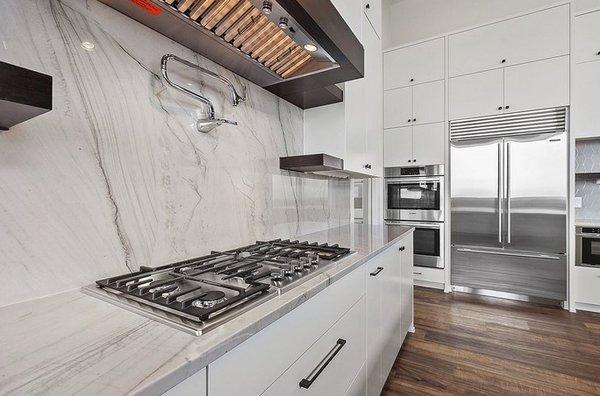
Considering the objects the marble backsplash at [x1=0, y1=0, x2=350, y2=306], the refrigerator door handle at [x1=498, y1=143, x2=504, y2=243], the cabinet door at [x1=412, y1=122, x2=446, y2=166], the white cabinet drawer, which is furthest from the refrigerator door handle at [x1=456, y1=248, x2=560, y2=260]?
the marble backsplash at [x1=0, y1=0, x2=350, y2=306]

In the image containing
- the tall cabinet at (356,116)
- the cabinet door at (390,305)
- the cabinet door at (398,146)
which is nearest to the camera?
the cabinet door at (390,305)

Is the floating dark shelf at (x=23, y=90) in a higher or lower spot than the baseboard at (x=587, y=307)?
higher

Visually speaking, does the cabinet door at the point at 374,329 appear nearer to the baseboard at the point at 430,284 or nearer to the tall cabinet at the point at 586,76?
the baseboard at the point at 430,284

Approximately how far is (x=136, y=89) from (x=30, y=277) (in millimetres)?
657

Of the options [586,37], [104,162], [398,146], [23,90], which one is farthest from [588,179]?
[23,90]

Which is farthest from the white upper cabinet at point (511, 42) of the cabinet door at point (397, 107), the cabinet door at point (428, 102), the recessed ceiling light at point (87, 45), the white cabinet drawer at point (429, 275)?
the recessed ceiling light at point (87, 45)

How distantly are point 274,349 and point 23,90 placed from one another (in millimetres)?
709

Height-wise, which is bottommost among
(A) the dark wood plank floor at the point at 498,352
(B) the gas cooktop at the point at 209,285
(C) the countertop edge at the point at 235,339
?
(A) the dark wood plank floor at the point at 498,352

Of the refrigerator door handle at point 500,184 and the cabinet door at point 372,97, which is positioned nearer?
the cabinet door at point 372,97

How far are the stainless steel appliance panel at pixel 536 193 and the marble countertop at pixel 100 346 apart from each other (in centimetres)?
316

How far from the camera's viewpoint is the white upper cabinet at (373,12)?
2.07 m

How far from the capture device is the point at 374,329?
1.40 meters

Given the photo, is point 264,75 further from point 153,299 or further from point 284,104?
point 153,299

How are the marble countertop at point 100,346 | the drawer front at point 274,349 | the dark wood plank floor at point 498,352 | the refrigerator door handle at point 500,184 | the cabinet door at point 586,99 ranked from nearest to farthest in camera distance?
1. the marble countertop at point 100,346
2. the drawer front at point 274,349
3. the dark wood plank floor at point 498,352
4. the cabinet door at point 586,99
5. the refrigerator door handle at point 500,184
